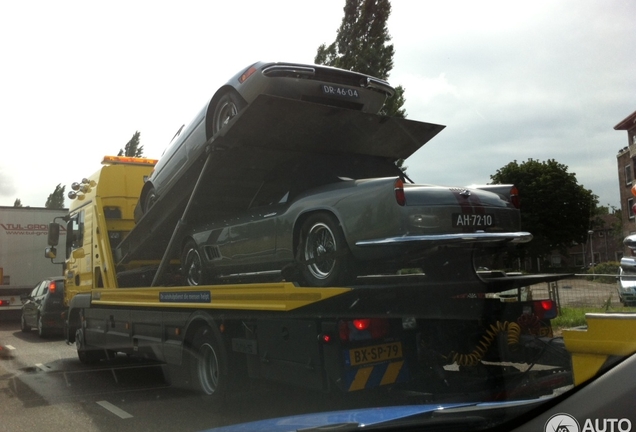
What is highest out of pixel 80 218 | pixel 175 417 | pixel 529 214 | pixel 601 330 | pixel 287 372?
pixel 80 218

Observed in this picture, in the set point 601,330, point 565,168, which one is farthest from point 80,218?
point 601,330

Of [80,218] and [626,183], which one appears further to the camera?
[80,218]

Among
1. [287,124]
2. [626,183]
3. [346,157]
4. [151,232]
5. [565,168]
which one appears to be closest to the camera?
[626,183]

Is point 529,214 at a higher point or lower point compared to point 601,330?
higher

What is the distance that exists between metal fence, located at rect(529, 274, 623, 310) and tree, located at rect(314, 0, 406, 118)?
212cm

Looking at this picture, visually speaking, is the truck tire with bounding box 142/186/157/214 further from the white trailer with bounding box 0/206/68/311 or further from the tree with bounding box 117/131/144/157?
the white trailer with bounding box 0/206/68/311

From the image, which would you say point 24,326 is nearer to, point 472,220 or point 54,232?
point 54,232

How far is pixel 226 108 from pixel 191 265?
1935mm

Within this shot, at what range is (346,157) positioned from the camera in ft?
21.2

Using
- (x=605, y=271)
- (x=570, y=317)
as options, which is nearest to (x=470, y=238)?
(x=570, y=317)

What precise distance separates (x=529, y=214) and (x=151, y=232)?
511 centimetres

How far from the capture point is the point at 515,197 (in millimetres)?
4809

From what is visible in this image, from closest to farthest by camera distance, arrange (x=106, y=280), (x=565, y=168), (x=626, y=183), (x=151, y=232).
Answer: (x=626, y=183) < (x=565, y=168) < (x=151, y=232) < (x=106, y=280)

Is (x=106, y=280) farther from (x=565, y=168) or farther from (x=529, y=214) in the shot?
(x=565, y=168)
